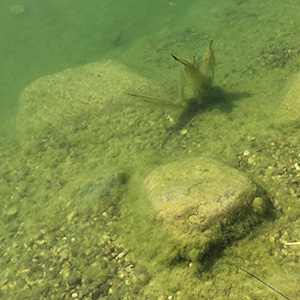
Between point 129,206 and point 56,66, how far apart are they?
10.8 feet

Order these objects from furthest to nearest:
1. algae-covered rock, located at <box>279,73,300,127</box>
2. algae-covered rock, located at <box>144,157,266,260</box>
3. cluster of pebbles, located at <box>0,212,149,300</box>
→ algae-covered rock, located at <box>279,73,300,127</box>, cluster of pebbles, located at <box>0,212,149,300</box>, algae-covered rock, located at <box>144,157,266,260</box>

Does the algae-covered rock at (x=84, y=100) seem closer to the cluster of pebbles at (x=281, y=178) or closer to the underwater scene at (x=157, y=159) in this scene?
the underwater scene at (x=157, y=159)

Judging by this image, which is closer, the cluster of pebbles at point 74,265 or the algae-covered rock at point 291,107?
the cluster of pebbles at point 74,265

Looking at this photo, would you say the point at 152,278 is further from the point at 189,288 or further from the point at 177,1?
the point at 177,1

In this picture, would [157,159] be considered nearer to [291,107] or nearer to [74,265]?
[74,265]

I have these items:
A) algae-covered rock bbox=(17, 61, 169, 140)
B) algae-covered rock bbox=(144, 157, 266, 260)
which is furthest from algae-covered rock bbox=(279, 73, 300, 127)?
algae-covered rock bbox=(17, 61, 169, 140)

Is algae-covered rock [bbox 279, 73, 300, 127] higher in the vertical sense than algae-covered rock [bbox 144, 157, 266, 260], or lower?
lower

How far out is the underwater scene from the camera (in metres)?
1.89

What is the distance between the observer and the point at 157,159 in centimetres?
283

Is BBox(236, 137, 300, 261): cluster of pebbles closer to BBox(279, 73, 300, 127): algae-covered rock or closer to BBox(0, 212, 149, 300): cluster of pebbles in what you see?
BBox(279, 73, 300, 127): algae-covered rock

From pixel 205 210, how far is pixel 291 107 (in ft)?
4.71

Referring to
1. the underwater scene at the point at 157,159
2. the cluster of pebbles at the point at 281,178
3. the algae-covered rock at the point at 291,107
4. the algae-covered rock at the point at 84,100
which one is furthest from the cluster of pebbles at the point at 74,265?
the algae-covered rock at the point at 291,107

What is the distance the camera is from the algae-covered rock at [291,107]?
8.58ft

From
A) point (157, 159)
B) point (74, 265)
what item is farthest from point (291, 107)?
point (74, 265)
